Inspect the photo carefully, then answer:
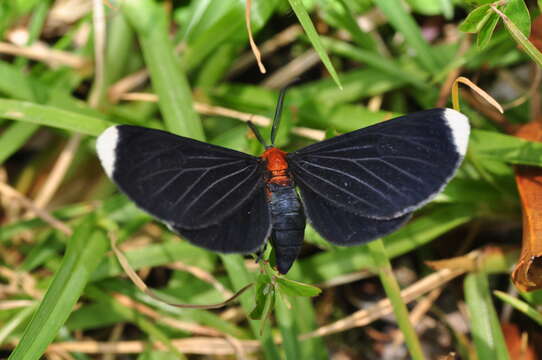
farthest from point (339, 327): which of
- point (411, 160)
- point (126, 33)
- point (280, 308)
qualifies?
point (126, 33)

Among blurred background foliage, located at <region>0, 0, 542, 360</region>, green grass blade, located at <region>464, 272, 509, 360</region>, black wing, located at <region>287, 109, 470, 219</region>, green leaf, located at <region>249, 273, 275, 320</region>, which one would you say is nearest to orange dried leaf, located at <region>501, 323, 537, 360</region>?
blurred background foliage, located at <region>0, 0, 542, 360</region>

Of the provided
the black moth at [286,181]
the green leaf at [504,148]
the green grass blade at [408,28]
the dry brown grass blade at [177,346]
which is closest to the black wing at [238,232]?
the black moth at [286,181]

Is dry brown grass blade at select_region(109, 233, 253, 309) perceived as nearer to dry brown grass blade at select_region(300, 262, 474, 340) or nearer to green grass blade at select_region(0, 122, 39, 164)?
dry brown grass blade at select_region(300, 262, 474, 340)

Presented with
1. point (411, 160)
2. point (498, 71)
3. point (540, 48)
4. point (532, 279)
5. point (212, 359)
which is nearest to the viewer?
point (411, 160)

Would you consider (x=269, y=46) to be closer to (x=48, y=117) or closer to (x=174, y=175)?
(x=48, y=117)

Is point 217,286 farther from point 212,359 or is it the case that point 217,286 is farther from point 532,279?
point 532,279

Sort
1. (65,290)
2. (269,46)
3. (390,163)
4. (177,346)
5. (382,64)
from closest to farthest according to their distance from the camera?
(390,163)
(65,290)
(177,346)
(382,64)
(269,46)

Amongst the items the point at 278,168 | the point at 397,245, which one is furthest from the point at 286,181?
the point at 397,245
